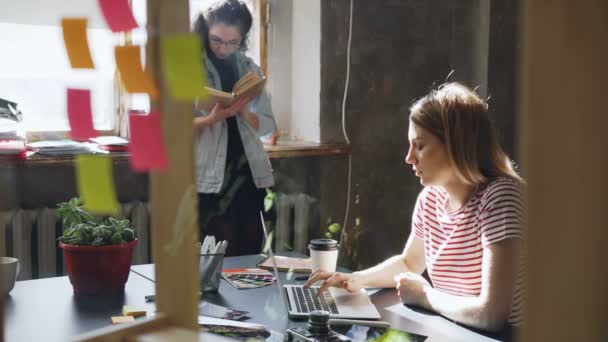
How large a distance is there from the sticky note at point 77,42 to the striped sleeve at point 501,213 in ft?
3.80

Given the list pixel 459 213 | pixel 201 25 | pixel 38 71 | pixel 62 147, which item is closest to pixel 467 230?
pixel 459 213

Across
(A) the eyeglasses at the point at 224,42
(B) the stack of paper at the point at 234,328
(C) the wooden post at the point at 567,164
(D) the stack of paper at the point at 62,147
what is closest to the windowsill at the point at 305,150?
(A) the eyeglasses at the point at 224,42

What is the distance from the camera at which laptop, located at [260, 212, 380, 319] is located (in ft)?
4.76

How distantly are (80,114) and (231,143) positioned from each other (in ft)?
7.33

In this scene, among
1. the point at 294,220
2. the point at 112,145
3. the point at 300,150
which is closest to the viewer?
the point at 112,145

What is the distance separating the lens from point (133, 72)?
1.95 ft

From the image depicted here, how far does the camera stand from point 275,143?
3205mm

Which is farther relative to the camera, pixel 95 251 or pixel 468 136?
pixel 468 136

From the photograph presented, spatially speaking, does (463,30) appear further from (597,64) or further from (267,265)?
(597,64)

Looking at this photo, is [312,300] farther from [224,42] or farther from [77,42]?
[224,42]

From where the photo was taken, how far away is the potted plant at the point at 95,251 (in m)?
1.58

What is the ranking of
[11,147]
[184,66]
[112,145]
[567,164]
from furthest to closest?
[112,145]
[11,147]
[184,66]
[567,164]

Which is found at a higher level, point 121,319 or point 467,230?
point 467,230

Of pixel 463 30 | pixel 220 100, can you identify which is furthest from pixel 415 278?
pixel 463 30
